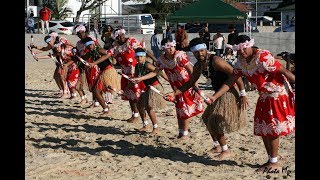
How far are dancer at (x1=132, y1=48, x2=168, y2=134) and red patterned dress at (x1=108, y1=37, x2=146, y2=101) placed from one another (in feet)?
1.02

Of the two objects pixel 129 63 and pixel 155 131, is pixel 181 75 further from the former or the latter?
pixel 129 63

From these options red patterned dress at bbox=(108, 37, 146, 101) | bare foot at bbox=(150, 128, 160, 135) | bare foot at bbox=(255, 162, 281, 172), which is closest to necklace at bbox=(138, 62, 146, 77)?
red patterned dress at bbox=(108, 37, 146, 101)

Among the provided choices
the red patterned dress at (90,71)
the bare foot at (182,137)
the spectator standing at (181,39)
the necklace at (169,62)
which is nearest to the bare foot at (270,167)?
the bare foot at (182,137)

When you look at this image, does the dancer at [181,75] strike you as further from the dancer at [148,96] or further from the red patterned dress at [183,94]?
the dancer at [148,96]

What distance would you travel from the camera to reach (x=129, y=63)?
31.6 feet

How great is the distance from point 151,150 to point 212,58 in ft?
5.50

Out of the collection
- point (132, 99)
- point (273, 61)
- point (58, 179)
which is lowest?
point (58, 179)

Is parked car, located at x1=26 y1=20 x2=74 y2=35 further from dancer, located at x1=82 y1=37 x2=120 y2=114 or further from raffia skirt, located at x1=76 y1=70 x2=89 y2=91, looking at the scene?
dancer, located at x1=82 y1=37 x2=120 y2=114

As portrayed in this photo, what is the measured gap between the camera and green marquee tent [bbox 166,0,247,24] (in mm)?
20781

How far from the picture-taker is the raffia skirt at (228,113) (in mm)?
6789

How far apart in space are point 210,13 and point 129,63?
1205 cm

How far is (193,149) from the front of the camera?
775 centimetres
